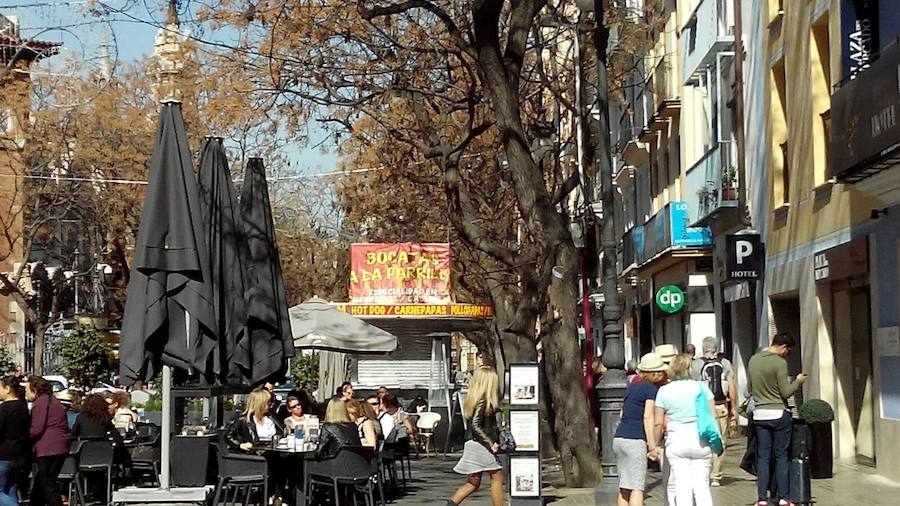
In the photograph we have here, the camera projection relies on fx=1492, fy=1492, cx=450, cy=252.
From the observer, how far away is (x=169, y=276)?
13266mm

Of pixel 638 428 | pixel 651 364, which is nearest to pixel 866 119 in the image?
pixel 651 364

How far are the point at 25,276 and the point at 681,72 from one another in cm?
3594

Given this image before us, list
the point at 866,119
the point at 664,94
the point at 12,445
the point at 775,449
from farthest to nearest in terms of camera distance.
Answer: the point at 664,94 < the point at 866,119 < the point at 775,449 < the point at 12,445

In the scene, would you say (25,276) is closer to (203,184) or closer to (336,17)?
(336,17)

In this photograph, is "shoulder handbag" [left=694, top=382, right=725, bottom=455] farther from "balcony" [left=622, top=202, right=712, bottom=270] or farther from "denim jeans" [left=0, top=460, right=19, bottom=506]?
"balcony" [left=622, top=202, right=712, bottom=270]

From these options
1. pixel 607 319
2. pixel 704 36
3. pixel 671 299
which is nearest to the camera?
pixel 607 319

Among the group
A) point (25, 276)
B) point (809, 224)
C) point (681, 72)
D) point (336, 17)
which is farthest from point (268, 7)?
point (25, 276)

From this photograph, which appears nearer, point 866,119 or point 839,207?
point 866,119

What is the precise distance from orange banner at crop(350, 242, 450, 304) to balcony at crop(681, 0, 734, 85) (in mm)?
7417

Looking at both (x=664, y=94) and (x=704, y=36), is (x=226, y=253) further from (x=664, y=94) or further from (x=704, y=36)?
(x=664, y=94)

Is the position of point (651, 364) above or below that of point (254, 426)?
above

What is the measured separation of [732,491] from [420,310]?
16.9 metres

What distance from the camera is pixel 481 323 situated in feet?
123

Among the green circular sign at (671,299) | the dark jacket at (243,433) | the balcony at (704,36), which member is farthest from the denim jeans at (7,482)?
the green circular sign at (671,299)
